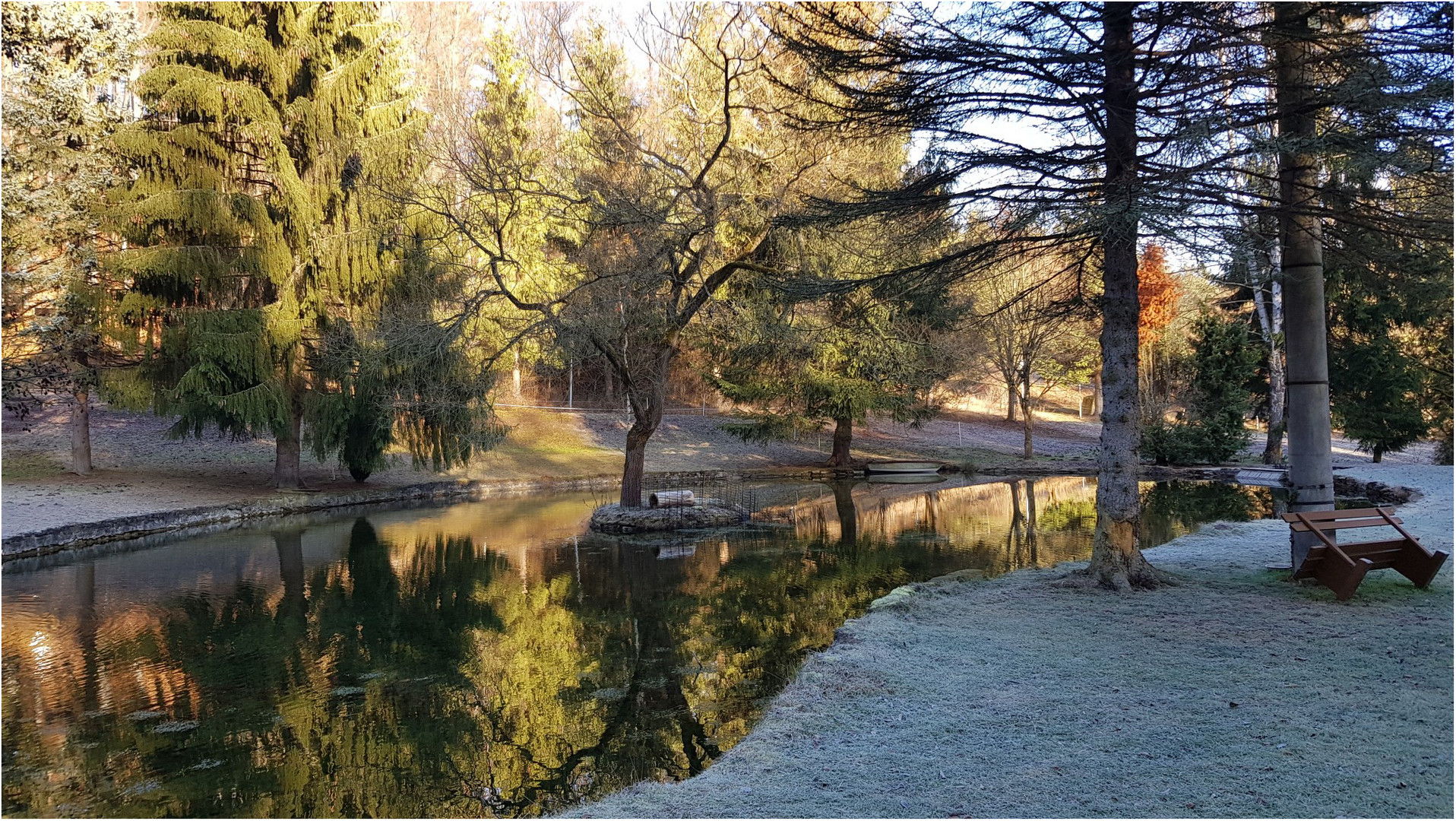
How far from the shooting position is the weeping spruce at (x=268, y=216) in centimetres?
1825

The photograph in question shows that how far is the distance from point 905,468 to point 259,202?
1984 centimetres

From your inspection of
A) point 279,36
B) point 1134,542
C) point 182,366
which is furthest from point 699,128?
point 182,366

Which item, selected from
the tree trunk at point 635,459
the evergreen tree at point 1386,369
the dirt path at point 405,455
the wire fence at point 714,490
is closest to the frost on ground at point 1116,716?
the tree trunk at point 635,459

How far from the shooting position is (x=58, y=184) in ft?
58.2

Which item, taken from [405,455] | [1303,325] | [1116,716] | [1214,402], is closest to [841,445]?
[1214,402]

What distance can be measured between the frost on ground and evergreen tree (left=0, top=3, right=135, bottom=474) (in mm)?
17009

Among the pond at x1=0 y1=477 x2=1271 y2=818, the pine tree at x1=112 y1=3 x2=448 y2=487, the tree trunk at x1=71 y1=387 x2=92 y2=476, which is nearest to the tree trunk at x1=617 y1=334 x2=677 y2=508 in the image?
the pond at x1=0 y1=477 x2=1271 y2=818

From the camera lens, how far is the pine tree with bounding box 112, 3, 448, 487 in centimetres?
1823

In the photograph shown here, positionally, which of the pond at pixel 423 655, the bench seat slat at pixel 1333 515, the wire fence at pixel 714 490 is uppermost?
→ the bench seat slat at pixel 1333 515

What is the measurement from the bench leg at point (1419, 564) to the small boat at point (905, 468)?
2009 centimetres

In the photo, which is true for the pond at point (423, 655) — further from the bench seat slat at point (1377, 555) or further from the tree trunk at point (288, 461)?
the bench seat slat at point (1377, 555)

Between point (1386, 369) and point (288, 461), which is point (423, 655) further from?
point (1386, 369)

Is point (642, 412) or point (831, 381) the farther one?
point (831, 381)

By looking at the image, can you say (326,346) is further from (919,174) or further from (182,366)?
(919,174)
